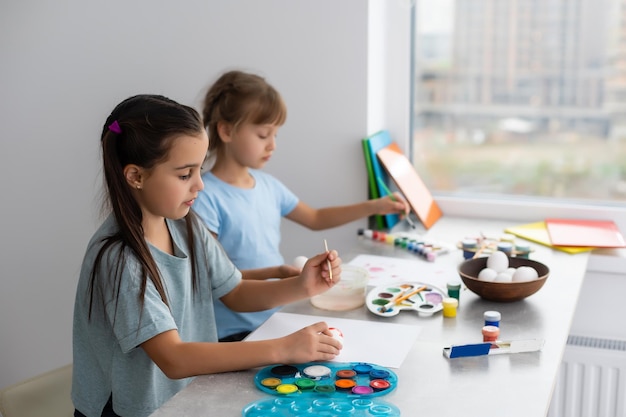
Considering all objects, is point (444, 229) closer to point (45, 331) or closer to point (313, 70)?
point (313, 70)

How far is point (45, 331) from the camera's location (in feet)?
8.61

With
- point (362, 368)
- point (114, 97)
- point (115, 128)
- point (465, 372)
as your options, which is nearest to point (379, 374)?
point (362, 368)

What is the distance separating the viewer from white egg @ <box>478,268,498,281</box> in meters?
1.54

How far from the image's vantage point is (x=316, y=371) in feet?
3.88

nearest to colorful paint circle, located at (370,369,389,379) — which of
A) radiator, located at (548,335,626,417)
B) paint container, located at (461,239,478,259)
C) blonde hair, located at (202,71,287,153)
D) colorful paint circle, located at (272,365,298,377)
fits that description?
colorful paint circle, located at (272,365,298,377)

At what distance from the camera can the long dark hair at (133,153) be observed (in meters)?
1.30

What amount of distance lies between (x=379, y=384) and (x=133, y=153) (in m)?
0.55

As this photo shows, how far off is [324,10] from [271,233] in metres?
0.67

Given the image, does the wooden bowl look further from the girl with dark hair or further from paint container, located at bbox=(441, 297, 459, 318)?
the girl with dark hair

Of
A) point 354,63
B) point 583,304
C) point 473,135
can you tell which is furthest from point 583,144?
point 354,63

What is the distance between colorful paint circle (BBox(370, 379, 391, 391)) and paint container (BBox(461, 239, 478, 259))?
2.42 feet

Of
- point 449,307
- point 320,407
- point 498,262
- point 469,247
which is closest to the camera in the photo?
point 320,407

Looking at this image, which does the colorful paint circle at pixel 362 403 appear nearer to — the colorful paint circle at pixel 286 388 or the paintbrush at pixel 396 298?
the colorful paint circle at pixel 286 388

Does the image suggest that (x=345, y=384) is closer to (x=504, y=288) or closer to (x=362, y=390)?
(x=362, y=390)
